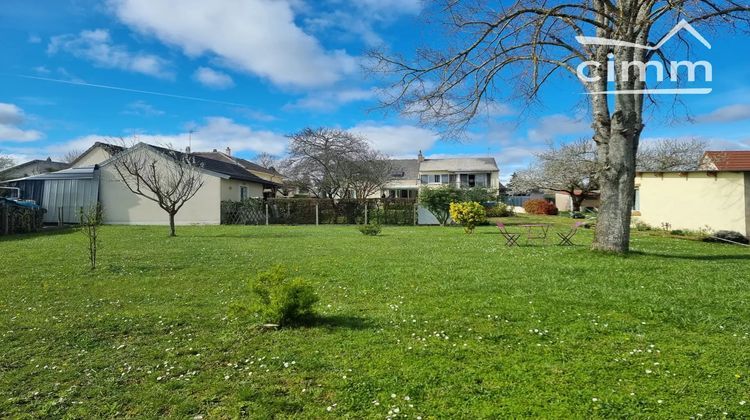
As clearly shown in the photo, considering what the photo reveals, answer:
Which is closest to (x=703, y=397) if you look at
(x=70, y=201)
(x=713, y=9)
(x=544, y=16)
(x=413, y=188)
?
(x=544, y=16)

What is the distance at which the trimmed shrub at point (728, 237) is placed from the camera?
1489cm

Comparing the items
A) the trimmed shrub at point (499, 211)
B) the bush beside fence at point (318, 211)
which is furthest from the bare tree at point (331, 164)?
the trimmed shrub at point (499, 211)

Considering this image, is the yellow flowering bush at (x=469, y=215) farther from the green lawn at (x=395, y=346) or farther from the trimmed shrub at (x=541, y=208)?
the trimmed shrub at (x=541, y=208)

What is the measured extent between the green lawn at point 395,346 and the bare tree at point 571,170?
29307 mm

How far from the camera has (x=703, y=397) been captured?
2918 mm

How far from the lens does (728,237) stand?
49.1ft

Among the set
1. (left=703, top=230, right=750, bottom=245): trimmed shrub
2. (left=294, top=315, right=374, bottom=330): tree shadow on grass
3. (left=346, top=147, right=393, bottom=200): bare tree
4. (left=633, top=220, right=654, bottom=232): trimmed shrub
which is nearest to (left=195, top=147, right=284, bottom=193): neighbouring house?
(left=346, top=147, right=393, bottom=200): bare tree

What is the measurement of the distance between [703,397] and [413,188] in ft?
158

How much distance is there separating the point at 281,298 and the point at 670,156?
40.1 metres

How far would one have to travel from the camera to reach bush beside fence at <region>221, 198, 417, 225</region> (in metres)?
25.0

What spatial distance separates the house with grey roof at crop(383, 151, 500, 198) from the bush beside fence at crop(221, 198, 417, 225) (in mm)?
23173

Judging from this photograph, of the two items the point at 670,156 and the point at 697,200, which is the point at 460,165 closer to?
the point at 670,156

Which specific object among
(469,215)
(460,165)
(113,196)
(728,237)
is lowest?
(728,237)

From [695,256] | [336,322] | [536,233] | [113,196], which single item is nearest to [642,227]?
[536,233]
